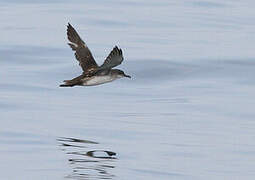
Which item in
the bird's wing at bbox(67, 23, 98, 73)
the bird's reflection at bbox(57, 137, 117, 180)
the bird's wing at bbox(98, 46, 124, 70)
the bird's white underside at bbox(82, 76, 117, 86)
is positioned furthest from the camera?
the bird's wing at bbox(67, 23, 98, 73)

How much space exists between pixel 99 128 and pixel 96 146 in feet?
4.61

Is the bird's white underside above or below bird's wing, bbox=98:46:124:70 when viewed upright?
below

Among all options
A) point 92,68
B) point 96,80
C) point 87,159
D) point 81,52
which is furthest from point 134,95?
point 87,159

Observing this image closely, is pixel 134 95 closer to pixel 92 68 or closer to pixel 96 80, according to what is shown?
pixel 92 68

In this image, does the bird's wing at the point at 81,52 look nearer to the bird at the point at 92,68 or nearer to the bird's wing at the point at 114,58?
the bird at the point at 92,68

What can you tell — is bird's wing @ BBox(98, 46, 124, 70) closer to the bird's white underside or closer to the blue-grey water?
the bird's white underside

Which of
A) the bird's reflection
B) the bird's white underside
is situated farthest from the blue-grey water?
the bird's white underside

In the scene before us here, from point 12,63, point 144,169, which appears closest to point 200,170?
point 144,169

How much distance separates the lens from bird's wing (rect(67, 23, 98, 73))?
55.0 feet

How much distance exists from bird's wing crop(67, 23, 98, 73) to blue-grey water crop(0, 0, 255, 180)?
1050 millimetres

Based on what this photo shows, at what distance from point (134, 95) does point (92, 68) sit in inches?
228

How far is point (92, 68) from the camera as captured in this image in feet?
54.2

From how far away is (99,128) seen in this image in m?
18.3

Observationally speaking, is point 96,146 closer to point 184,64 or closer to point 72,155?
point 72,155
